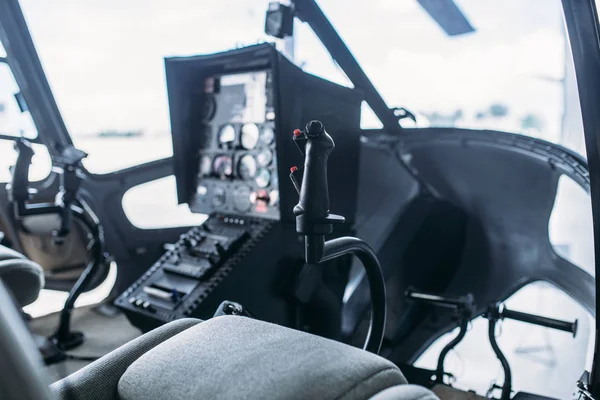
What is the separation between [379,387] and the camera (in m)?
0.64

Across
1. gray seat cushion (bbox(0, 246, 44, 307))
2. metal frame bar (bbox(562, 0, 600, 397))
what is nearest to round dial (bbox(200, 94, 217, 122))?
gray seat cushion (bbox(0, 246, 44, 307))

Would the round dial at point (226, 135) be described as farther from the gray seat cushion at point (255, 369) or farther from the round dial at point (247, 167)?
the gray seat cushion at point (255, 369)

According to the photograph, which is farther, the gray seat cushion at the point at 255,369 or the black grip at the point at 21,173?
the black grip at the point at 21,173

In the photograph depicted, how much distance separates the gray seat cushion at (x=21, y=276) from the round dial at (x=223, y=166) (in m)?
0.91

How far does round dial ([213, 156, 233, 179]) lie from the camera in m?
2.23

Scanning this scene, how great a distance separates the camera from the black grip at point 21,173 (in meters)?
2.19

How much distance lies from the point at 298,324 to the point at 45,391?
Result: 1677 mm

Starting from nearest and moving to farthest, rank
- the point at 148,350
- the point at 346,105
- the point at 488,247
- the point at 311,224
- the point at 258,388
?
1. the point at 258,388
2. the point at 148,350
3. the point at 311,224
4. the point at 346,105
5. the point at 488,247

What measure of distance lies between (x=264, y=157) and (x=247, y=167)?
13cm

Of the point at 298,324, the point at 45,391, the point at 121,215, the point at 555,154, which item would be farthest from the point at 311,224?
the point at 121,215

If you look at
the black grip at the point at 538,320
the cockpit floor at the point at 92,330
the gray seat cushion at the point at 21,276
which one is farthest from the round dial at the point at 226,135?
the black grip at the point at 538,320

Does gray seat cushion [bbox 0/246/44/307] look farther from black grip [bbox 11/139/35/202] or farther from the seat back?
the seat back

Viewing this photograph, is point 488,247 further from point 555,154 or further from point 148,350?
point 148,350

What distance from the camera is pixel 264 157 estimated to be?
2.09 metres
